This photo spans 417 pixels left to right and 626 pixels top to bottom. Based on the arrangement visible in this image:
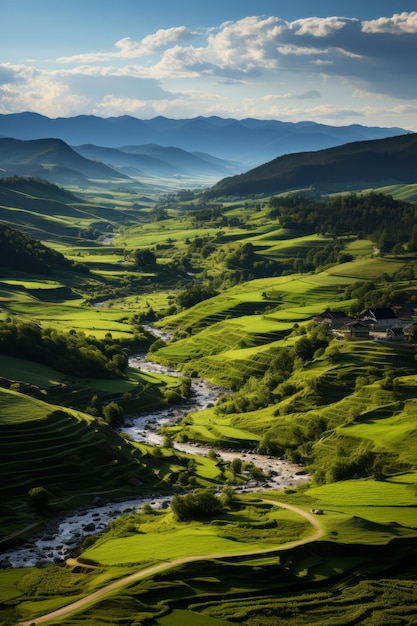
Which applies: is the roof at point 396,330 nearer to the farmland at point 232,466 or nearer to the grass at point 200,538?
the farmland at point 232,466

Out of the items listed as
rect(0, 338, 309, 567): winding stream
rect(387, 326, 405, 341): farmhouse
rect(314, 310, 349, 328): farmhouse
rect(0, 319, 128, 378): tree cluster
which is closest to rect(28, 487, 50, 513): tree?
rect(0, 338, 309, 567): winding stream

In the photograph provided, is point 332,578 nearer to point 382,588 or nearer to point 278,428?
point 382,588

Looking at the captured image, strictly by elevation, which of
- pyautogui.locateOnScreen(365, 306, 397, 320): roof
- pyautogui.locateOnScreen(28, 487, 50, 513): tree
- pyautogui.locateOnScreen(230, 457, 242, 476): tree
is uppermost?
pyautogui.locateOnScreen(365, 306, 397, 320): roof

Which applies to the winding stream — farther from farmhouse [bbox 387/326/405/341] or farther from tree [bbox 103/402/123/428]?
farmhouse [bbox 387/326/405/341]

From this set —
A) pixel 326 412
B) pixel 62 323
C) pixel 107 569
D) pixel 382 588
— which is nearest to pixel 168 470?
pixel 326 412

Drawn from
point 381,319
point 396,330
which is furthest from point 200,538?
point 381,319
